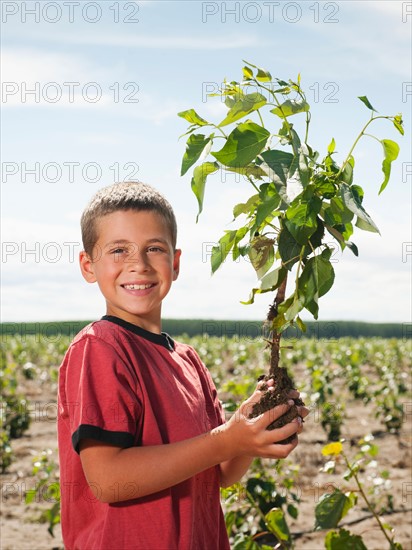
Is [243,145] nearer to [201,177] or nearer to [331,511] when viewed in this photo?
[201,177]

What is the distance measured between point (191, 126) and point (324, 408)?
21.0 ft

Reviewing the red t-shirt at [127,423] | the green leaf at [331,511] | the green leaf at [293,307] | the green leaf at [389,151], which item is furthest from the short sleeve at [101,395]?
the green leaf at [331,511]

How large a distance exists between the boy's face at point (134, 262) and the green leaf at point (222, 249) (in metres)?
0.11

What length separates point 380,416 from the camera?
854 cm

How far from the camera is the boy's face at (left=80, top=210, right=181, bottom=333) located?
178cm

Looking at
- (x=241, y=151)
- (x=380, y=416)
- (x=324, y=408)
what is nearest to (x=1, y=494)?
(x=324, y=408)

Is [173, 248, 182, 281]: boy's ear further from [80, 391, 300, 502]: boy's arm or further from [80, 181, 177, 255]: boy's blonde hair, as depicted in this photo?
[80, 391, 300, 502]: boy's arm

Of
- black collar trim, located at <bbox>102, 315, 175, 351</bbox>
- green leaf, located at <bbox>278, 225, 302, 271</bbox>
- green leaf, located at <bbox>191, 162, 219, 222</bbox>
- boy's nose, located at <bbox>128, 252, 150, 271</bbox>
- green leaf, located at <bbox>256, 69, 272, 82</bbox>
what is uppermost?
green leaf, located at <bbox>256, 69, 272, 82</bbox>

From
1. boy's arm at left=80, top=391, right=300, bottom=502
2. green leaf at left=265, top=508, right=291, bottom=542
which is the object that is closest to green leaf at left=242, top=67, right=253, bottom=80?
boy's arm at left=80, top=391, right=300, bottom=502

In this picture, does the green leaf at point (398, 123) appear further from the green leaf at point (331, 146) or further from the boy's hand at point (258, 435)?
the boy's hand at point (258, 435)

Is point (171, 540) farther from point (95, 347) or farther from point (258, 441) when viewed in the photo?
point (95, 347)

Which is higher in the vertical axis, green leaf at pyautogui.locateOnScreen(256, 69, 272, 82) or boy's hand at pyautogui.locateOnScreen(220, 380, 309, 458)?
green leaf at pyautogui.locateOnScreen(256, 69, 272, 82)

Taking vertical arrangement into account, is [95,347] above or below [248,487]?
above

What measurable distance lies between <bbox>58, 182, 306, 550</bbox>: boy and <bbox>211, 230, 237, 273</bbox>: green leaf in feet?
0.38
